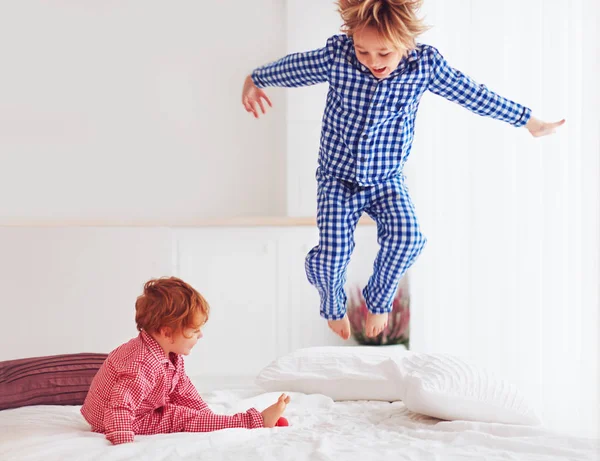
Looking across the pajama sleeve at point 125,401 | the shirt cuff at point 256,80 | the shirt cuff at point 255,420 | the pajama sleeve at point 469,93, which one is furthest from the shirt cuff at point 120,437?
the pajama sleeve at point 469,93

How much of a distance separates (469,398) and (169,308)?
31.3 inches

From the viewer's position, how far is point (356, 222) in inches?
67.7

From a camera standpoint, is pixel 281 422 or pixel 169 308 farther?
pixel 281 422

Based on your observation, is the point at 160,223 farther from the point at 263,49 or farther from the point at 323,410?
the point at 323,410

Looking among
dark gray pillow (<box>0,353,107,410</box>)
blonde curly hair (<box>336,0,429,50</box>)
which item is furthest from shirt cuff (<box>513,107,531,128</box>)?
dark gray pillow (<box>0,353,107,410</box>)

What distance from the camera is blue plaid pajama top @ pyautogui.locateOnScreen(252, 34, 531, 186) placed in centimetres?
163

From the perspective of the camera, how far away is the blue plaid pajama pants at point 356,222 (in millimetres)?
1733

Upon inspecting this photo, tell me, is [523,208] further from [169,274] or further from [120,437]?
[169,274]

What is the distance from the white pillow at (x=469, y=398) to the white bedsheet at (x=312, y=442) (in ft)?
0.18

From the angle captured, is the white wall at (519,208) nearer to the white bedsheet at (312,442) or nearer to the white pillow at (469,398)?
the white pillow at (469,398)

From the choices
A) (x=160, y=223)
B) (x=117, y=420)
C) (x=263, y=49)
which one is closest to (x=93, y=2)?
(x=263, y=49)

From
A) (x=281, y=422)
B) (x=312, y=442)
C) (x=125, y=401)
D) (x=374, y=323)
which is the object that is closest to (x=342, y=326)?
(x=374, y=323)

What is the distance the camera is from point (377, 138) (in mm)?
1688

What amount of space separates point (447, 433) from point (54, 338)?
188cm
